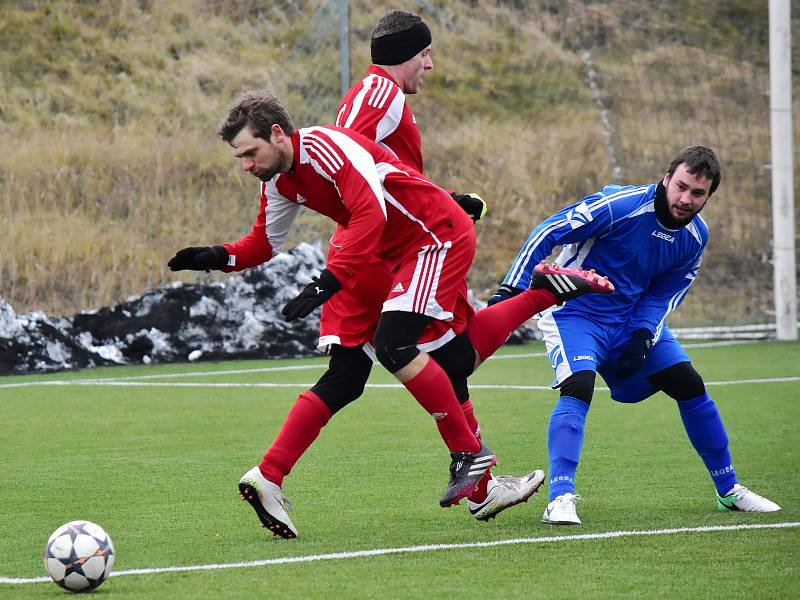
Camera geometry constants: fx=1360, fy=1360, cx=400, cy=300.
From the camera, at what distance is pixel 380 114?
240 inches

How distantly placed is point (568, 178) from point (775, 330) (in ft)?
18.5

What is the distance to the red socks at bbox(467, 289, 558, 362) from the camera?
5820mm

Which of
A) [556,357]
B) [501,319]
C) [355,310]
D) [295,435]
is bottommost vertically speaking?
[295,435]

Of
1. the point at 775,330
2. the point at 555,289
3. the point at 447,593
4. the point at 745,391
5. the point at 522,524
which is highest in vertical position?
the point at 555,289

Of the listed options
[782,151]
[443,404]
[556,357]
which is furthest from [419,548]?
[782,151]

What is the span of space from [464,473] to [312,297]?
99 centimetres

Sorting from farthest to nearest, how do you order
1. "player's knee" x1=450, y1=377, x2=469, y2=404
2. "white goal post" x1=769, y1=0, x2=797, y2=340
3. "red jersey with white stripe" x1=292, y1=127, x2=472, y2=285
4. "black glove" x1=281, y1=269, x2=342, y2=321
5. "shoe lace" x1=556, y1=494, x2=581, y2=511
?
"white goal post" x1=769, y1=0, x2=797, y2=340
"player's knee" x1=450, y1=377, x2=469, y2=404
"shoe lace" x1=556, y1=494, x2=581, y2=511
"red jersey with white stripe" x1=292, y1=127, x2=472, y2=285
"black glove" x1=281, y1=269, x2=342, y2=321

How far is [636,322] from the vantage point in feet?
19.8

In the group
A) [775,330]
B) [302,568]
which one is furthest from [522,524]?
[775,330]

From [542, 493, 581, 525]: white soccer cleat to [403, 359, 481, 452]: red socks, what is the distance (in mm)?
408

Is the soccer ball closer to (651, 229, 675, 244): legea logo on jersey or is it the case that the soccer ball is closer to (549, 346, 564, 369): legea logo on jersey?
(549, 346, 564, 369): legea logo on jersey

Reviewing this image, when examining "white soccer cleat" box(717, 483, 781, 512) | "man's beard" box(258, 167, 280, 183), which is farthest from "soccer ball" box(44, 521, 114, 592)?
"white soccer cleat" box(717, 483, 781, 512)

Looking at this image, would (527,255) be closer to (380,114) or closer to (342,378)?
(380,114)

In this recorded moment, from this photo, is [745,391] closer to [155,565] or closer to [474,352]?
[474,352]
